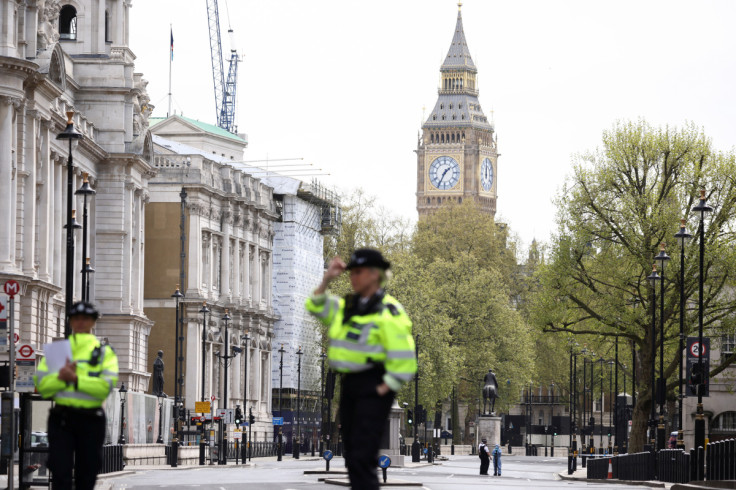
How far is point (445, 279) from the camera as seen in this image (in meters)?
114

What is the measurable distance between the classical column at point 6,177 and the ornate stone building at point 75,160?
4 cm

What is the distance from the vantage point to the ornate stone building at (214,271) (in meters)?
99.4

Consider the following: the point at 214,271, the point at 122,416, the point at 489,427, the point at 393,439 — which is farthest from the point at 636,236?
the point at 214,271

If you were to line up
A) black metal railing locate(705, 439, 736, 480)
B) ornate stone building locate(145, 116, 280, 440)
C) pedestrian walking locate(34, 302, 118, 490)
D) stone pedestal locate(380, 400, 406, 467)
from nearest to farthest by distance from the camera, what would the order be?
pedestrian walking locate(34, 302, 118, 490) → black metal railing locate(705, 439, 736, 480) → stone pedestal locate(380, 400, 406, 467) → ornate stone building locate(145, 116, 280, 440)

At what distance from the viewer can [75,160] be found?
242 ft

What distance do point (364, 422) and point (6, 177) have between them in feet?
Result: 157

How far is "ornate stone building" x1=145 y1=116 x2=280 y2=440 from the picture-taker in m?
99.4

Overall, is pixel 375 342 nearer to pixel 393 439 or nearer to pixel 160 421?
pixel 393 439

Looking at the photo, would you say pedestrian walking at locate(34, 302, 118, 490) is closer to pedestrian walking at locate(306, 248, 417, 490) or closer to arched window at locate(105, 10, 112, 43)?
pedestrian walking at locate(306, 248, 417, 490)

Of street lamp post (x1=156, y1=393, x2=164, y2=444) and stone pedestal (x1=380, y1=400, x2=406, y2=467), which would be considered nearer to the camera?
stone pedestal (x1=380, y1=400, x2=406, y2=467)

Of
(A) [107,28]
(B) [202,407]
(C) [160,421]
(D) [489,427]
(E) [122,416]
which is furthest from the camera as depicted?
(D) [489,427]

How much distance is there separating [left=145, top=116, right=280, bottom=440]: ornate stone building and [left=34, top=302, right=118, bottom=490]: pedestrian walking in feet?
247

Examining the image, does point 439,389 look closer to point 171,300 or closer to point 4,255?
point 171,300

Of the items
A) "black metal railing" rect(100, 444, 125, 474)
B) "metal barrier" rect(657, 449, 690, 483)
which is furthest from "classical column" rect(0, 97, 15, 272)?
"metal barrier" rect(657, 449, 690, 483)
